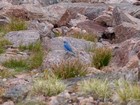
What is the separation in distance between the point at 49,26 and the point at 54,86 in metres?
11.2

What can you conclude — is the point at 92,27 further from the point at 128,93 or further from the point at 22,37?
the point at 128,93

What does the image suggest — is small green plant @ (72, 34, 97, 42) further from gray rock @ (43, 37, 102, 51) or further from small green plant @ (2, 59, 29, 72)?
small green plant @ (2, 59, 29, 72)

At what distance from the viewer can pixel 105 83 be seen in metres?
8.34

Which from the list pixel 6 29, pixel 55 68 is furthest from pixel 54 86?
pixel 6 29

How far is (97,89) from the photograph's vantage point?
8.20 metres

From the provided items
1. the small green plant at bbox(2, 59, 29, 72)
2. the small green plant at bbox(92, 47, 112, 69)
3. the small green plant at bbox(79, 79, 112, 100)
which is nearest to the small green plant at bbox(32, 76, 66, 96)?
the small green plant at bbox(79, 79, 112, 100)

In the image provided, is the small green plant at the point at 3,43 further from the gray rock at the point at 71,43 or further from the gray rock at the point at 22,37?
the gray rock at the point at 71,43

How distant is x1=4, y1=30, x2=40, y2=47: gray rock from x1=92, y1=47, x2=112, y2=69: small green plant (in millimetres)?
2646

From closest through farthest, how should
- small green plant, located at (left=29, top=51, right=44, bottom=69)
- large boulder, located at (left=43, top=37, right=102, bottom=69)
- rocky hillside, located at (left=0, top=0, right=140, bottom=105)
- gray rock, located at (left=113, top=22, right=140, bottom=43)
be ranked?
rocky hillside, located at (left=0, top=0, right=140, bottom=105) → large boulder, located at (left=43, top=37, right=102, bottom=69) → small green plant, located at (left=29, top=51, right=44, bottom=69) → gray rock, located at (left=113, top=22, right=140, bottom=43)

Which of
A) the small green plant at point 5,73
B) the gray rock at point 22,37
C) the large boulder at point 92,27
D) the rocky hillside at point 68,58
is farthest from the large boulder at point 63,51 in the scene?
the large boulder at point 92,27

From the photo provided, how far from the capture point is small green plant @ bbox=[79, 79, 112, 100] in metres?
8.11

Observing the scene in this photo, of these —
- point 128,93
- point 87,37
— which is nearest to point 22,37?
point 87,37

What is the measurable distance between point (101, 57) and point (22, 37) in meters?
3.45

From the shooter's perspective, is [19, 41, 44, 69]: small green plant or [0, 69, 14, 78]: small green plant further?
[19, 41, 44, 69]: small green plant
